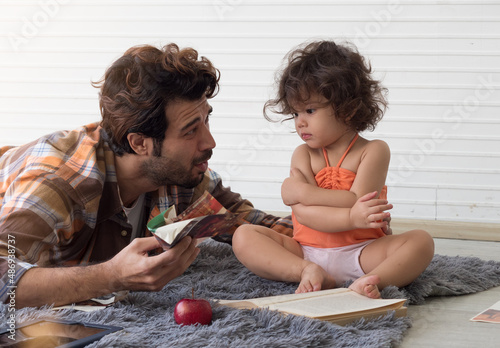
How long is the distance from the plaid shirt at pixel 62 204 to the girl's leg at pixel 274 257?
0.35 meters

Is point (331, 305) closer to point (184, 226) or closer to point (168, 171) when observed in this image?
point (184, 226)

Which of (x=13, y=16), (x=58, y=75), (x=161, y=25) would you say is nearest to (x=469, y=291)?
(x=161, y=25)

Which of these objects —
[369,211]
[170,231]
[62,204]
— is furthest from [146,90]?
[369,211]

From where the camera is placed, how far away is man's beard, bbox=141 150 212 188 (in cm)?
201

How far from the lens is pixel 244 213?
2346mm

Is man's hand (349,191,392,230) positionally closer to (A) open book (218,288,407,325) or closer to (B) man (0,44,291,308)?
(A) open book (218,288,407,325)

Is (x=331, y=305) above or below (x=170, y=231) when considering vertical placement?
below

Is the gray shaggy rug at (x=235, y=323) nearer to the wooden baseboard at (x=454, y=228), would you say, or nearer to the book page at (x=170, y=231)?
the book page at (x=170, y=231)

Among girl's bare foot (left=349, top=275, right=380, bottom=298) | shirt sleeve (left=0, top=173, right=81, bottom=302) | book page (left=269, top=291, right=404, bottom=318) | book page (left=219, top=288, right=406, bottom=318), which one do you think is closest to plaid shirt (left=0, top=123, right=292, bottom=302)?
shirt sleeve (left=0, top=173, right=81, bottom=302)

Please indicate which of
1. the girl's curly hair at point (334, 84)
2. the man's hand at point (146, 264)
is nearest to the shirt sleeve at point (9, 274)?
the man's hand at point (146, 264)

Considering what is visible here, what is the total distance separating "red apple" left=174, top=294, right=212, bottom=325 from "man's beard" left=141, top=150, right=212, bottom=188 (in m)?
0.60

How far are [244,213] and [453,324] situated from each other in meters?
0.91

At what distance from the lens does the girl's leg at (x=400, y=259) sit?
6.02 ft

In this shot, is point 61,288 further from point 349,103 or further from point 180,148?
point 349,103
